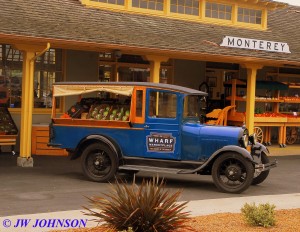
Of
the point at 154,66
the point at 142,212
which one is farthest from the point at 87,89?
the point at 142,212

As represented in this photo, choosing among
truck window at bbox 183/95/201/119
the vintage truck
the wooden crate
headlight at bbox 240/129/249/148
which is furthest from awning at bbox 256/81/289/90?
headlight at bbox 240/129/249/148

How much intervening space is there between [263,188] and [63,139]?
14.6 feet

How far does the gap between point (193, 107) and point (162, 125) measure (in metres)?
0.84

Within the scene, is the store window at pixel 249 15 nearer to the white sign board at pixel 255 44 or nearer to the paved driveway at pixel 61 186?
the white sign board at pixel 255 44

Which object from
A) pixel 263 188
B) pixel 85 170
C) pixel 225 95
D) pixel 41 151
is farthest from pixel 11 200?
pixel 225 95

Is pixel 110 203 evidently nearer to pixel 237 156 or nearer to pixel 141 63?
pixel 237 156

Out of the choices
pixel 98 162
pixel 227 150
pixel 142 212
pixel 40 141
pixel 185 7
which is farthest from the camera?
pixel 185 7

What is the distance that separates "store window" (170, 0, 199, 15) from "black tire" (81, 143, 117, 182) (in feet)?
26.0

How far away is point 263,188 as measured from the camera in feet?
40.4

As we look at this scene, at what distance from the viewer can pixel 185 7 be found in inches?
749

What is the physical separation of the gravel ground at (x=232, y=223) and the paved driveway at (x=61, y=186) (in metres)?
1.93

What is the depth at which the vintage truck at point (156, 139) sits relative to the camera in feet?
37.8

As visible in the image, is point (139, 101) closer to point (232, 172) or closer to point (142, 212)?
point (232, 172)

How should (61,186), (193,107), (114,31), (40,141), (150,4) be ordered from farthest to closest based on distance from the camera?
(150,4), (40,141), (114,31), (193,107), (61,186)
